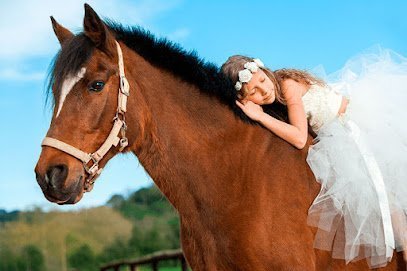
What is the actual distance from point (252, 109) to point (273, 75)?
402mm

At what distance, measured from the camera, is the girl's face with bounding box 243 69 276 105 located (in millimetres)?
4445

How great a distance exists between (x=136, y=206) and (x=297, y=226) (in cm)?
2672

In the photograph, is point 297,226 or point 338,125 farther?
point 338,125

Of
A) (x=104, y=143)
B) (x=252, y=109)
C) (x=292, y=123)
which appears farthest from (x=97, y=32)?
(x=292, y=123)

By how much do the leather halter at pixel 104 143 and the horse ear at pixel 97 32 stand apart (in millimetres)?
164

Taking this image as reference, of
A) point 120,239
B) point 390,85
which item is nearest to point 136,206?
point 120,239

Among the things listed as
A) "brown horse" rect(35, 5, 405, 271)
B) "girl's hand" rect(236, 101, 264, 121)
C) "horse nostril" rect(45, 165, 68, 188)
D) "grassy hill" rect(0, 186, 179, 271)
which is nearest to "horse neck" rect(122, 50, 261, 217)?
"brown horse" rect(35, 5, 405, 271)

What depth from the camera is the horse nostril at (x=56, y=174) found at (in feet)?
12.1

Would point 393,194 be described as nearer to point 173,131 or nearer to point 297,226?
point 297,226

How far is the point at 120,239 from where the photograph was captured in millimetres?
30328

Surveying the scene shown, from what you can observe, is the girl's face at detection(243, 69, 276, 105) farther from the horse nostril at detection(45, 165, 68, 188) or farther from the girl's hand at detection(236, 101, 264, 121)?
the horse nostril at detection(45, 165, 68, 188)

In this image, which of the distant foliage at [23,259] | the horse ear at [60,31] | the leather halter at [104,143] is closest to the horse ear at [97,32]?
the leather halter at [104,143]

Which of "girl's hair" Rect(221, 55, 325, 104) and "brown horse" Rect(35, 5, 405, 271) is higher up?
"girl's hair" Rect(221, 55, 325, 104)

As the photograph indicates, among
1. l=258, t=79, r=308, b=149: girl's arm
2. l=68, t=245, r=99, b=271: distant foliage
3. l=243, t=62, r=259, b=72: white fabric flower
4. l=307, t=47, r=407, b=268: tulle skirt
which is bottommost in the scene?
l=68, t=245, r=99, b=271: distant foliage
